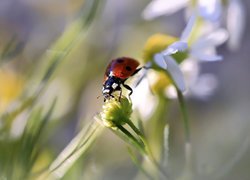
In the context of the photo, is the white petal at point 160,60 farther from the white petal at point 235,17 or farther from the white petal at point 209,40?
the white petal at point 235,17

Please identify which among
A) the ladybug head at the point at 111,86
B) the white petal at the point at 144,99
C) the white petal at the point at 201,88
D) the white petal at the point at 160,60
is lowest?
the white petal at the point at 201,88

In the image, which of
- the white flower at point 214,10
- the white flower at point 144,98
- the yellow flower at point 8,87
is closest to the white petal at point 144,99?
the white flower at point 144,98

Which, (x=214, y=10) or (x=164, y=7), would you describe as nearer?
(x=214, y=10)

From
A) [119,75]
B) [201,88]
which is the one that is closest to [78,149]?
[119,75]

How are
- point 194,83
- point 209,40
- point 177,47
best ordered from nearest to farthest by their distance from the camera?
point 177,47, point 209,40, point 194,83

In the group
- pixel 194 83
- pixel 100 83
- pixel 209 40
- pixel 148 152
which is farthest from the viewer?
pixel 100 83

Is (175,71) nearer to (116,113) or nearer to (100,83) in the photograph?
(116,113)

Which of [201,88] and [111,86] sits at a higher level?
[111,86]
